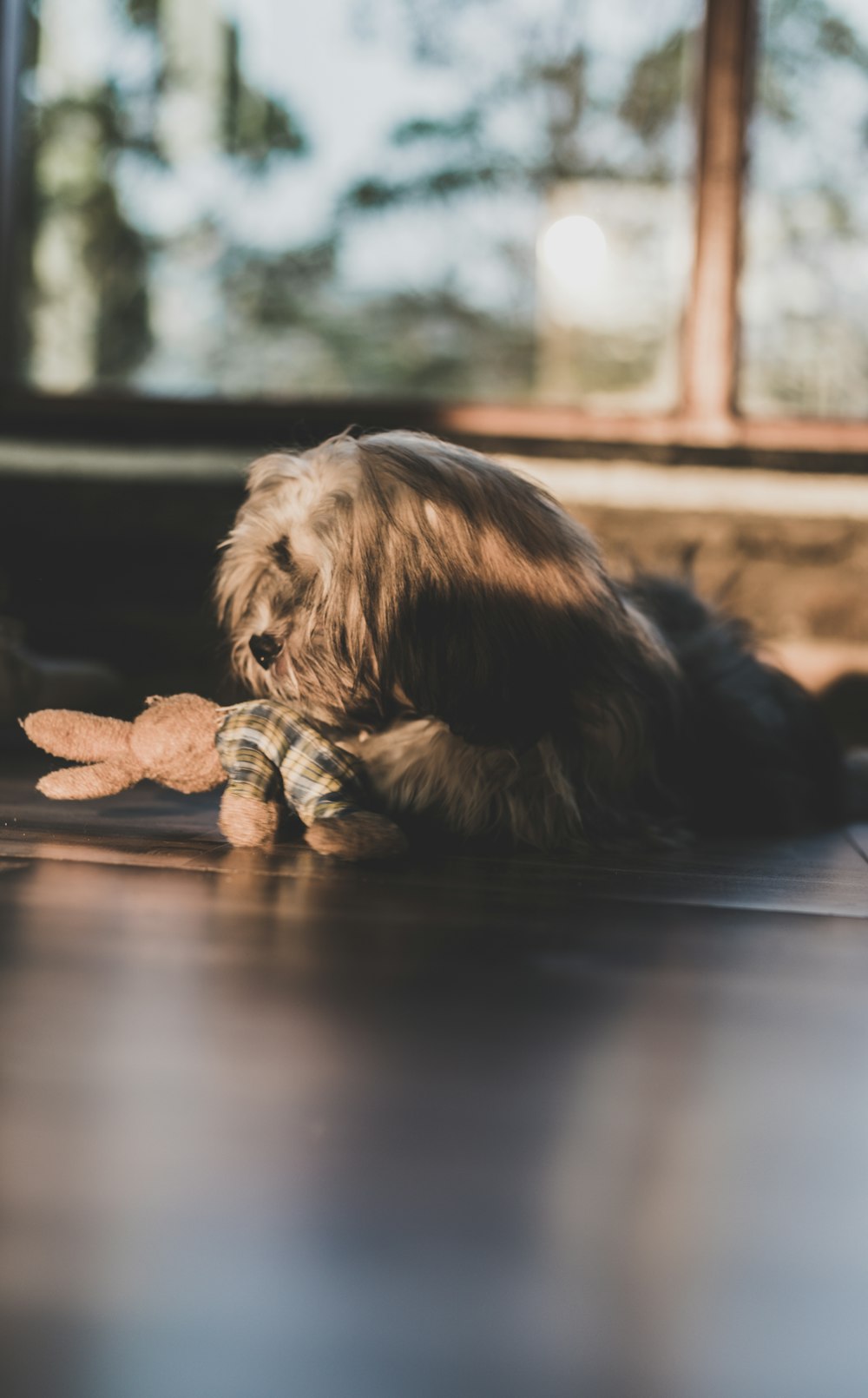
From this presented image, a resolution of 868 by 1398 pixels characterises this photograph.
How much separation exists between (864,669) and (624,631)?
83.2 inches

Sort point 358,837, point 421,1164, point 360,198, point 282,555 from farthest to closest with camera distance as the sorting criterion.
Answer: point 360,198 → point 282,555 → point 358,837 → point 421,1164

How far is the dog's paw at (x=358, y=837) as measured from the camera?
1.91 meters

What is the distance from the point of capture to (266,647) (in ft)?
6.56

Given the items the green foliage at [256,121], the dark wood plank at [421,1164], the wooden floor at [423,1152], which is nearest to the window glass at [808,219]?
the green foliage at [256,121]

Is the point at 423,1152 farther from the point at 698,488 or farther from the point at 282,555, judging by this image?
the point at 698,488

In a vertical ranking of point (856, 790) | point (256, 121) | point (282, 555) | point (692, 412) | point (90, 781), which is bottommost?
point (856, 790)

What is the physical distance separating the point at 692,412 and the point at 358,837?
255 cm

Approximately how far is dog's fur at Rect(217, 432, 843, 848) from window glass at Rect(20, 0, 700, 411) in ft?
7.26

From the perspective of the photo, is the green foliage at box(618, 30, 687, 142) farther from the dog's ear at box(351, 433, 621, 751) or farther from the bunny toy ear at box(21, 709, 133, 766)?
the bunny toy ear at box(21, 709, 133, 766)

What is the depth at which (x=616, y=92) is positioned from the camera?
412 cm

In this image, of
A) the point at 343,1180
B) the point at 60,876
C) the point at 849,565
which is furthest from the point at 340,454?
the point at 849,565

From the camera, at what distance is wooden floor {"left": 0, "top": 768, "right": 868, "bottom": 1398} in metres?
0.70

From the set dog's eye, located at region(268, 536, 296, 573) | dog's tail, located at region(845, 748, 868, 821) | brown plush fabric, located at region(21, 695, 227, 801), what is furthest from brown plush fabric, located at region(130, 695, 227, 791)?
dog's tail, located at region(845, 748, 868, 821)

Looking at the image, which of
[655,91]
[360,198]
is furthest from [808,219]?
[360,198]
